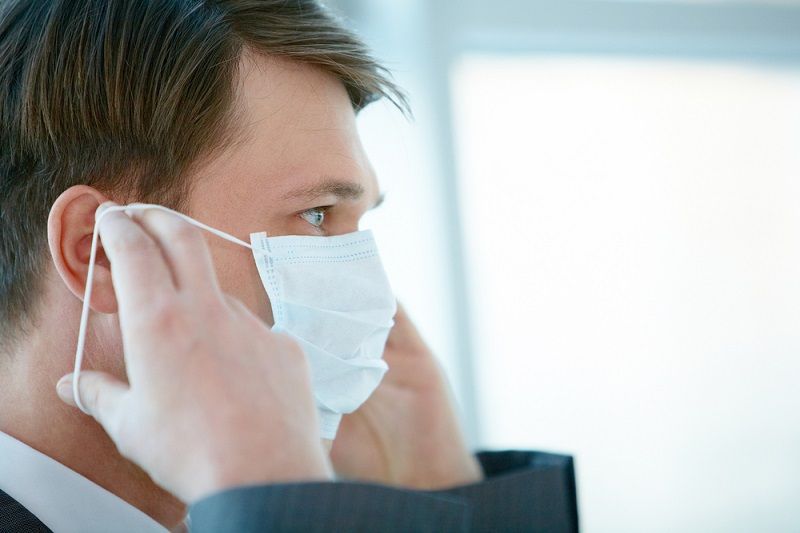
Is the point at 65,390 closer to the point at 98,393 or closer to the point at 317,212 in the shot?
the point at 98,393

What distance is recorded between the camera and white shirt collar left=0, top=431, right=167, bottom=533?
1168 mm

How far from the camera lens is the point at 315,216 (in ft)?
4.46

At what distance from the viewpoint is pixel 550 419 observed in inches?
116

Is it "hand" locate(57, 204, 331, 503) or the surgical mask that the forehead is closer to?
the surgical mask

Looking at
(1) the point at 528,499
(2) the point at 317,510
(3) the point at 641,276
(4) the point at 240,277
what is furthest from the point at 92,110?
(3) the point at 641,276

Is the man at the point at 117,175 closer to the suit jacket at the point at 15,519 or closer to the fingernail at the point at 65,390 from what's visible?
the suit jacket at the point at 15,519

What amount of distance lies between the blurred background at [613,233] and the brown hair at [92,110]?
138cm

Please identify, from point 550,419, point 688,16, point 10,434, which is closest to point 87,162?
point 10,434

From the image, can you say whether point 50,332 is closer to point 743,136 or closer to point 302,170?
point 302,170

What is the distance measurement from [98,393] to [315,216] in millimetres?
447

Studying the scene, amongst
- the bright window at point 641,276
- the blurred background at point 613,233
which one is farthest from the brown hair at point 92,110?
the bright window at point 641,276

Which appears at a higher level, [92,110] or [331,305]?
[92,110]

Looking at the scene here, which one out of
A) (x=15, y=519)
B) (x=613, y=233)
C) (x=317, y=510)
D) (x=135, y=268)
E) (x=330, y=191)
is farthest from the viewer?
(x=613, y=233)

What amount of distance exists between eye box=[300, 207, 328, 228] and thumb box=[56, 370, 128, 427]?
40cm
